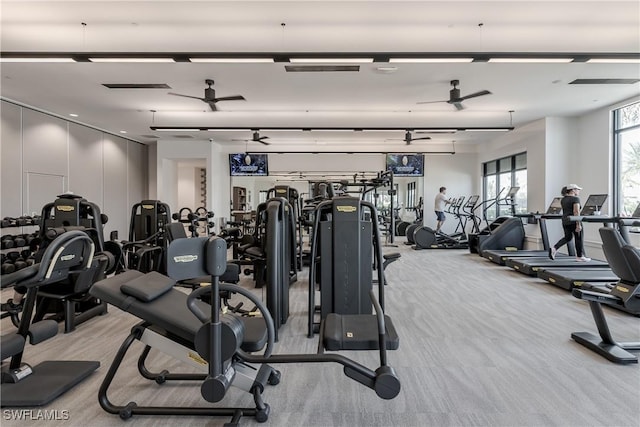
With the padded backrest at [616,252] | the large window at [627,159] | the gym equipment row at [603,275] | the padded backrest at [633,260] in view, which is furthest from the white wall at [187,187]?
the padded backrest at [633,260]

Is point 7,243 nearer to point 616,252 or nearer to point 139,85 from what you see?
point 139,85

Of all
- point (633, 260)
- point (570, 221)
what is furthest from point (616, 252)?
point (570, 221)

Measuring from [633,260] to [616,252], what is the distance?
138 millimetres

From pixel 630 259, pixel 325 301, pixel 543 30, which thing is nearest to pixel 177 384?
pixel 325 301

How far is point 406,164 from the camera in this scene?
1247 centimetres

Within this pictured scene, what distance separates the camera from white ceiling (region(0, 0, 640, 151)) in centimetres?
405

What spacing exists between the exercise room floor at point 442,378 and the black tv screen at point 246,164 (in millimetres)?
8443

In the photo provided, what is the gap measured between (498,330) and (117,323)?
4.04 metres

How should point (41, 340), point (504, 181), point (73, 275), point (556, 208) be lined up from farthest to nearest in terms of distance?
point (504, 181), point (556, 208), point (73, 275), point (41, 340)

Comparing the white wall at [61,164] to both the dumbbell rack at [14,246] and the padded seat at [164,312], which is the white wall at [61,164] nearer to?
the dumbbell rack at [14,246]

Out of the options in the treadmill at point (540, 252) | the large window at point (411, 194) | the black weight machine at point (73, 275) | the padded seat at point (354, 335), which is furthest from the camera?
the large window at point (411, 194)

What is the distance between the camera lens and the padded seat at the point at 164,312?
200cm

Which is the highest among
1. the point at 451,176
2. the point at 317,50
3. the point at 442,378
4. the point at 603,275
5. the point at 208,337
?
the point at 317,50

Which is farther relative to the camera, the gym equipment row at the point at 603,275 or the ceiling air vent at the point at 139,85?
the ceiling air vent at the point at 139,85
